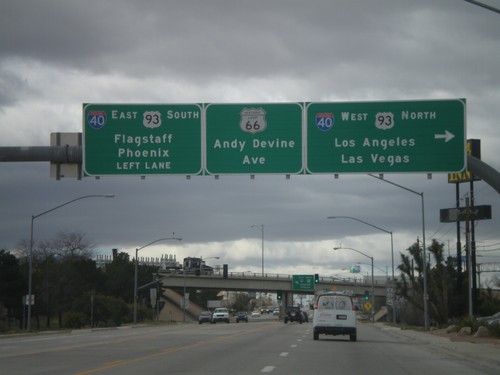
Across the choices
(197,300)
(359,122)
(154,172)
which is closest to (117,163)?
(154,172)

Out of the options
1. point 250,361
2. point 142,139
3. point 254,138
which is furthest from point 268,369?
point 142,139

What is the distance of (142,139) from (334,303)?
13490 mm

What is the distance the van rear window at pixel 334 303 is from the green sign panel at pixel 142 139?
11952mm

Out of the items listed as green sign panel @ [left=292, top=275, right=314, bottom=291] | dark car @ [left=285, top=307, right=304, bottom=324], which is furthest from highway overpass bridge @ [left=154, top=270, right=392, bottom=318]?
dark car @ [left=285, top=307, right=304, bottom=324]

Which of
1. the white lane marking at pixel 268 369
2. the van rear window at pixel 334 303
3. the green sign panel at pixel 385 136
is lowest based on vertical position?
the white lane marking at pixel 268 369

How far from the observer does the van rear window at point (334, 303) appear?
34.0 metres

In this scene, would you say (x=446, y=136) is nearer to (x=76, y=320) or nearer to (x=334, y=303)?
(x=334, y=303)

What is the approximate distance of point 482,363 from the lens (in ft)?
73.2

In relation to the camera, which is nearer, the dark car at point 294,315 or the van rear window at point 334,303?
the van rear window at point 334,303

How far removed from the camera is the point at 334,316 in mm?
33938

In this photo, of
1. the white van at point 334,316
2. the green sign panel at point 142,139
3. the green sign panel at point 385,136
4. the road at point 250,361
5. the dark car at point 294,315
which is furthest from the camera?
the dark car at point 294,315

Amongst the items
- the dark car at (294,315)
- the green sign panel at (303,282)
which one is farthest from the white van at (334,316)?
the green sign panel at (303,282)

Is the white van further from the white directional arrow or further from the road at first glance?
the white directional arrow

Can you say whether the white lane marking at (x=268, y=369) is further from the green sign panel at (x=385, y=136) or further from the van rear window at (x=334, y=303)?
the van rear window at (x=334, y=303)
